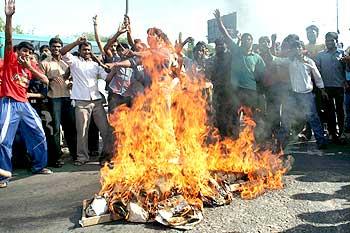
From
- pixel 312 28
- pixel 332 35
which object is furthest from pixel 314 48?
pixel 332 35

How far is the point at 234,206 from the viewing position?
4.83m

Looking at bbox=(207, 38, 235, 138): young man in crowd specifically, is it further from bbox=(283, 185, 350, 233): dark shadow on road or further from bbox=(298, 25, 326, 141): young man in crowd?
bbox=(283, 185, 350, 233): dark shadow on road

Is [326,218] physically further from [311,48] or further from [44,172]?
[311,48]

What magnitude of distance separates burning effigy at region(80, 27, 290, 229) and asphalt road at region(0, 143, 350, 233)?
0.18 m

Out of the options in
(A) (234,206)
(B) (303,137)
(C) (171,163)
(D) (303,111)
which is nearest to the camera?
(A) (234,206)

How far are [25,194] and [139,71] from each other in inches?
102

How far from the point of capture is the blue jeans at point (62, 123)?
7289mm

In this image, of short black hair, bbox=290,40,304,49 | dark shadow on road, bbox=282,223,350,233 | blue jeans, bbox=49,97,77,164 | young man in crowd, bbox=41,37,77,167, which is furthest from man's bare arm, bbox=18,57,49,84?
short black hair, bbox=290,40,304,49

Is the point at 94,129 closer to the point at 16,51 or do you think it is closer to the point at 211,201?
the point at 16,51

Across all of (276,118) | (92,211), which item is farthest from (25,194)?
(276,118)

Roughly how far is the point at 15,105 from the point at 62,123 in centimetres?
150

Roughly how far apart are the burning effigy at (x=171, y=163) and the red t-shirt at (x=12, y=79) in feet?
5.09

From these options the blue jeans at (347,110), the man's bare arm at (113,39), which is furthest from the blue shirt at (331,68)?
the man's bare arm at (113,39)

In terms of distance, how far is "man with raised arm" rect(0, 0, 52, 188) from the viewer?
19.9 feet
